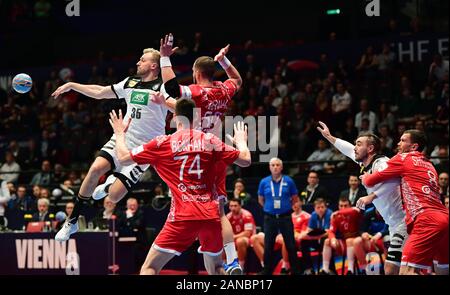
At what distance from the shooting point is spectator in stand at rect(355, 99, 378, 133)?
20656 mm

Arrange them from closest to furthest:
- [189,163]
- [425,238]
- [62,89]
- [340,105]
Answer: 1. [189,163]
2. [425,238]
3. [62,89]
4. [340,105]

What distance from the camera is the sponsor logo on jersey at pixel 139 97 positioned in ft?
41.7

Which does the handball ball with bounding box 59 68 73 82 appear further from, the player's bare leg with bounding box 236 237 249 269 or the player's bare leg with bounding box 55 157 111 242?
the player's bare leg with bounding box 55 157 111 242

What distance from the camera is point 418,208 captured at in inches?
437

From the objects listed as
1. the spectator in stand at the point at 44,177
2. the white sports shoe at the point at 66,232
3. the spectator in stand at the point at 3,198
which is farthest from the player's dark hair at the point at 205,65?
the spectator in stand at the point at 44,177

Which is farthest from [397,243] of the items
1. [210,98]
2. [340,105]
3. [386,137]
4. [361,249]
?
[340,105]

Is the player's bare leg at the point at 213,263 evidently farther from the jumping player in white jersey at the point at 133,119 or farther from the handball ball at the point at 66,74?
the handball ball at the point at 66,74

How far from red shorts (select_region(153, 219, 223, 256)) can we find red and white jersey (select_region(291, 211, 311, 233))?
8.35 m

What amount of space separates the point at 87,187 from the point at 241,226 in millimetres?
6585

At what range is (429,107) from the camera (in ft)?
69.0

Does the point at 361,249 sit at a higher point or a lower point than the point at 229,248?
lower

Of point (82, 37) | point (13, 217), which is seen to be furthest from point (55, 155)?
point (82, 37)

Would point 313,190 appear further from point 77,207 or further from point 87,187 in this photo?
point 87,187

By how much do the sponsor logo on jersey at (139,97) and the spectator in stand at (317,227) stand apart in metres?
6.37
